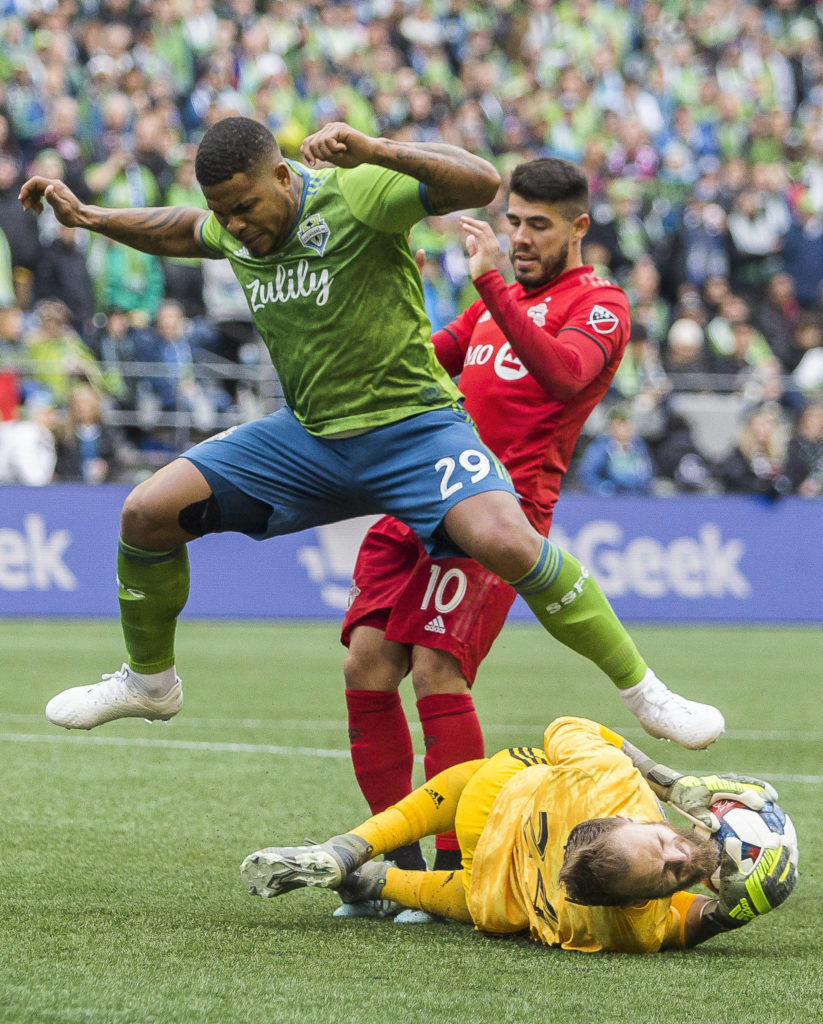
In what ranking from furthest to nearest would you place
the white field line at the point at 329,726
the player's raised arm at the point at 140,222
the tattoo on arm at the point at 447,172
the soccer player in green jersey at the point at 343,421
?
the white field line at the point at 329,726, the player's raised arm at the point at 140,222, the soccer player in green jersey at the point at 343,421, the tattoo on arm at the point at 447,172

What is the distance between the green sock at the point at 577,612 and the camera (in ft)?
13.8

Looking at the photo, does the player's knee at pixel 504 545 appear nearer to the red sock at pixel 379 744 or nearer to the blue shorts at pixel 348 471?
the blue shorts at pixel 348 471

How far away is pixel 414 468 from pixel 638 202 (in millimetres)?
13425

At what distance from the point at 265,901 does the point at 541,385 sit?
5.66 feet

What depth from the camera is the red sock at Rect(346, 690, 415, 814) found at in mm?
4641

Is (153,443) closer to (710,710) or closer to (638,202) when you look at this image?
(638,202)

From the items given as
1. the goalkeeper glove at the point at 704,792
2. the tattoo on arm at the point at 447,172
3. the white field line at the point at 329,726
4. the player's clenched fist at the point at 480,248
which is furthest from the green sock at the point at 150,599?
the white field line at the point at 329,726

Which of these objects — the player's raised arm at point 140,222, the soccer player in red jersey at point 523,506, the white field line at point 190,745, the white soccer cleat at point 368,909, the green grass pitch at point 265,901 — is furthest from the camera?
the white field line at point 190,745

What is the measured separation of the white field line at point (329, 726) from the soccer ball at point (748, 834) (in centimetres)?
377

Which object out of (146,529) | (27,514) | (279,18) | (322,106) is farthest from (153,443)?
(146,529)

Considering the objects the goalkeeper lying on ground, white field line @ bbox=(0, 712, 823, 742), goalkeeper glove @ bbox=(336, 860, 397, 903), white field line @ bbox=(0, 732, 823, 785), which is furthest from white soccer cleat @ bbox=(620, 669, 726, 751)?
white field line @ bbox=(0, 712, 823, 742)

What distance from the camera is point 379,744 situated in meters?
4.65

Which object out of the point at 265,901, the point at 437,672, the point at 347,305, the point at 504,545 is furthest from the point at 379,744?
the point at 347,305

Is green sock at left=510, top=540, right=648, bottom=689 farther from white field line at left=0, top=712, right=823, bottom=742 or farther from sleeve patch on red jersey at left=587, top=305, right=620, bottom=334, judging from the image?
white field line at left=0, top=712, right=823, bottom=742
